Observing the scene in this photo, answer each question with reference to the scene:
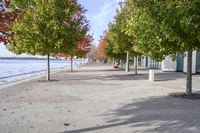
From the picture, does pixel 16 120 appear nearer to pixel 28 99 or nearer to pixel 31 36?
pixel 28 99

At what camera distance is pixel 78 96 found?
17062 millimetres

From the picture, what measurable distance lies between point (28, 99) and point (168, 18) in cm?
599

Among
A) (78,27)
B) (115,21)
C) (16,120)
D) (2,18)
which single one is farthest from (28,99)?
(115,21)

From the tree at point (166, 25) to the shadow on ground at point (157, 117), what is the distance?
2.26 m

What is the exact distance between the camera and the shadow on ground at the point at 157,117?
9938mm

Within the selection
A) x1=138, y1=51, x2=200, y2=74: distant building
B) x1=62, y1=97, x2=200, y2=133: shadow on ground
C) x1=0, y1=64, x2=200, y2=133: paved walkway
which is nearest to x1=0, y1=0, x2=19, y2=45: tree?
x1=0, y1=64, x2=200, y2=133: paved walkway

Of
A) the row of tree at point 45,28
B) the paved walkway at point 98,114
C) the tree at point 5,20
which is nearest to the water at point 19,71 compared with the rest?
the row of tree at point 45,28

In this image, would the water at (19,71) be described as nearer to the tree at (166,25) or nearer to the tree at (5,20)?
the tree at (166,25)

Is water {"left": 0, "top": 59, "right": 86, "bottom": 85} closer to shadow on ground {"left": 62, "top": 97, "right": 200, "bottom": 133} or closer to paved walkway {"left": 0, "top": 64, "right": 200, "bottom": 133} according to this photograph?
paved walkway {"left": 0, "top": 64, "right": 200, "bottom": 133}

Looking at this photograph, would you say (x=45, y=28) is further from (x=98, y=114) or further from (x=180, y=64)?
(x=180, y=64)

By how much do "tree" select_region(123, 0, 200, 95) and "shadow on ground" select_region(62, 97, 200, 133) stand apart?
7.43ft

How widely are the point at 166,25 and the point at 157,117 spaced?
4670 millimetres

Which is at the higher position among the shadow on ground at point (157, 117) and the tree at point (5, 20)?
the tree at point (5, 20)

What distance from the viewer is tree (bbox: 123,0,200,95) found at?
575 inches
